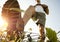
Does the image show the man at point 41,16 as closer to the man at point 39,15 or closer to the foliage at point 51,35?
the man at point 39,15

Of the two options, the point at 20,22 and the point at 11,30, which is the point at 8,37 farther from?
the point at 20,22

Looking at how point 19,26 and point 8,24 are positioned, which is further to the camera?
point 8,24

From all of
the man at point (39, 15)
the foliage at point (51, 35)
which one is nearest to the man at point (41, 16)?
the man at point (39, 15)

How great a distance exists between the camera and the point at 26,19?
0.97 m

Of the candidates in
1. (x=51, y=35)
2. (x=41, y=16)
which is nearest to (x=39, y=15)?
(x=41, y=16)

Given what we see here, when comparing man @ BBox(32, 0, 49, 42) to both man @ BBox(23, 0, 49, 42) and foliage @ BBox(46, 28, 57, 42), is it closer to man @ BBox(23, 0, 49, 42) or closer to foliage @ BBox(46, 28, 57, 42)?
man @ BBox(23, 0, 49, 42)

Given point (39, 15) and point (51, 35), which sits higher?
point (39, 15)

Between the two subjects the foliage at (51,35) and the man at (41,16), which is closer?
the man at (41,16)

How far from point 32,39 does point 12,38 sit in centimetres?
45

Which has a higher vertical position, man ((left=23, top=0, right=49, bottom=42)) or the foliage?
man ((left=23, top=0, right=49, bottom=42))

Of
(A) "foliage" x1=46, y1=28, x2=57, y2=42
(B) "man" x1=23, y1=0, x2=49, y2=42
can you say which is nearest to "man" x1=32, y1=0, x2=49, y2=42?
(B) "man" x1=23, y1=0, x2=49, y2=42

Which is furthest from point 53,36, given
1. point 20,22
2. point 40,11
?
point 20,22

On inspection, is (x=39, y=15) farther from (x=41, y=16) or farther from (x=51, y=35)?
(x=51, y=35)

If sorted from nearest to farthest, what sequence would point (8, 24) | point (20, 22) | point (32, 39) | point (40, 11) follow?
point (20, 22)
point (40, 11)
point (8, 24)
point (32, 39)
